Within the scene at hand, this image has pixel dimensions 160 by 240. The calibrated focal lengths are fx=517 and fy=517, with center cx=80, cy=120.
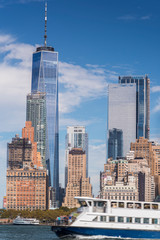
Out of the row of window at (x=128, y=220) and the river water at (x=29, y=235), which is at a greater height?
the row of window at (x=128, y=220)

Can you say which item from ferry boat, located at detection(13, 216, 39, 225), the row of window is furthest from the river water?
ferry boat, located at detection(13, 216, 39, 225)

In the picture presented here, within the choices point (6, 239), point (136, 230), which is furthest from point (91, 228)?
point (6, 239)

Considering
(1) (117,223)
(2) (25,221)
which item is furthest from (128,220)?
(2) (25,221)

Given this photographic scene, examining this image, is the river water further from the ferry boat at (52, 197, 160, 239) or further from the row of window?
the row of window

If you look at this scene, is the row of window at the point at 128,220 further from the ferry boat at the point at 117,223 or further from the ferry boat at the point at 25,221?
the ferry boat at the point at 25,221

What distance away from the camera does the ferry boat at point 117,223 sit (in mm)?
73500

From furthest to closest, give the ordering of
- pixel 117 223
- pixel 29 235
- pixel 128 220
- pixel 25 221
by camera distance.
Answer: pixel 25 221, pixel 29 235, pixel 128 220, pixel 117 223

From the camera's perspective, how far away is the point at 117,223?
2911 inches

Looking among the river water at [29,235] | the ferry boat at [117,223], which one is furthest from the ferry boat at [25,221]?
the ferry boat at [117,223]

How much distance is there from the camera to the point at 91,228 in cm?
7344

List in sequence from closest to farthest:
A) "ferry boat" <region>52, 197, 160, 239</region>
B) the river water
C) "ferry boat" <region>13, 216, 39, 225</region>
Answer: "ferry boat" <region>52, 197, 160, 239</region> → the river water → "ferry boat" <region>13, 216, 39, 225</region>

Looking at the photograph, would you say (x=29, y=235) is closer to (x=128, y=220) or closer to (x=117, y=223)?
(x=117, y=223)

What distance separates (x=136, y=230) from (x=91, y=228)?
6448 millimetres

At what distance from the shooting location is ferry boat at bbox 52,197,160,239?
73.5m
